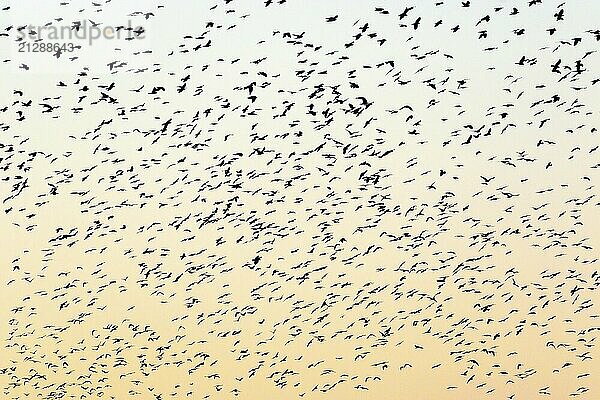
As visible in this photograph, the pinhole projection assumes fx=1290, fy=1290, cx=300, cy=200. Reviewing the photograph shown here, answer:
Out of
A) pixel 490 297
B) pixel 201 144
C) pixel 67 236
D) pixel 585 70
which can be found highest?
pixel 585 70

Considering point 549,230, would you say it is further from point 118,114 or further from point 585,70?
point 118,114

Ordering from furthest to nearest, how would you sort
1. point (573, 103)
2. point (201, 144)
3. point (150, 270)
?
point (150, 270), point (201, 144), point (573, 103)

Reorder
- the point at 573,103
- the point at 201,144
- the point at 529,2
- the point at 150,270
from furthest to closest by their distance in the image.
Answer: the point at 150,270
the point at 201,144
the point at 573,103
the point at 529,2

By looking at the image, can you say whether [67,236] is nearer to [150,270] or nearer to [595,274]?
[150,270]

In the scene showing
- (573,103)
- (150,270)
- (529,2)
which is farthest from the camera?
(150,270)

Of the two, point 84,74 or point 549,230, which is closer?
point 84,74

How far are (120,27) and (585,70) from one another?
34.5 feet

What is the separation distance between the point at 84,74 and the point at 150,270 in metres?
6.77

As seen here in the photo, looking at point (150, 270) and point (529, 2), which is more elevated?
point (529, 2)

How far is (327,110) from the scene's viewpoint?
30.3 metres

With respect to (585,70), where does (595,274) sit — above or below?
below

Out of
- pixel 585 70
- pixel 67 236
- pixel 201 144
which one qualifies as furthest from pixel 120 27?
pixel 585 70

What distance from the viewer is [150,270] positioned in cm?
3528

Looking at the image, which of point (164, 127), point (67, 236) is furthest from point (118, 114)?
point (67, 236)
